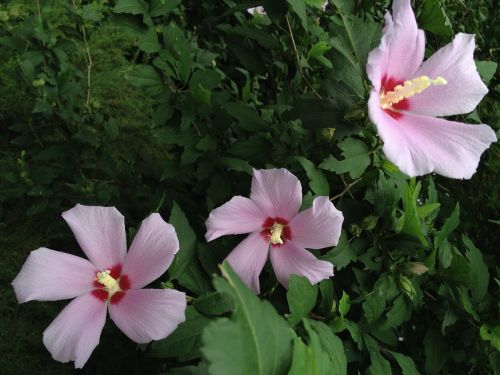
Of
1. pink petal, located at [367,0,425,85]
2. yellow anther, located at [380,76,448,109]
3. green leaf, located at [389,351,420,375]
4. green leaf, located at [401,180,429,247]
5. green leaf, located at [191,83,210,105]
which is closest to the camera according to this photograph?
pink petal, located at [367,0,425,85]

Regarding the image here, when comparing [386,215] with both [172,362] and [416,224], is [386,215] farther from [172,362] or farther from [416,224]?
[172,362]

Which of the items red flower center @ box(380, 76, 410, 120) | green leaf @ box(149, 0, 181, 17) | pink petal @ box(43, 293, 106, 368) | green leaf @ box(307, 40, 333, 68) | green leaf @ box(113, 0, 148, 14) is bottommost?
pink petal @ box(43, 293, 106, 368)

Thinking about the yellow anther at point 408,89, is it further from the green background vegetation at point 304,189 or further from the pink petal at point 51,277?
the pink petal at point 51,277

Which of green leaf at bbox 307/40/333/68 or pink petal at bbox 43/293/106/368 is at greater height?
green leaf at bbox 307/40/333/68

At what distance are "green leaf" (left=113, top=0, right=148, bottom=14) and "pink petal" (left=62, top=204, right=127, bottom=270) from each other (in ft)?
1.36

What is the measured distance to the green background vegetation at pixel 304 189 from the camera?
2.97ft

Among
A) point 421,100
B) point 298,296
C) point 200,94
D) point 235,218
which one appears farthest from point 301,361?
point 200,94

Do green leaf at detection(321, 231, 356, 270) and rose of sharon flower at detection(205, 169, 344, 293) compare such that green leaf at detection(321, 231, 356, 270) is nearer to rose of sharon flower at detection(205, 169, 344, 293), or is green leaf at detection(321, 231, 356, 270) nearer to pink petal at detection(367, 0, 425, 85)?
rose of sharon flower at detection(205, 169, 344, 293)

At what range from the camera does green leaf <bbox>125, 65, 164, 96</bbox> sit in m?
1.15

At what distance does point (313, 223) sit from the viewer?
36.5 inches

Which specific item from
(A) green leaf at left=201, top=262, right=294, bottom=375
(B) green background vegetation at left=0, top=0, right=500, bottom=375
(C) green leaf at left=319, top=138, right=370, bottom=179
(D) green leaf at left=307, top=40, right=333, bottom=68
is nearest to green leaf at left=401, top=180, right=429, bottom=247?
(B) green background vegetation at left=0, top=0, right=500, bottom=375

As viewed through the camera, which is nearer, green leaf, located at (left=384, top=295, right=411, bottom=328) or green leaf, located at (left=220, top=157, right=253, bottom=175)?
green leaf, located at (left=384, top=295, right=411, bottom=328)

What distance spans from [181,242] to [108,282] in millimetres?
161

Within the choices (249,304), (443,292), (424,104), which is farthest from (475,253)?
(249,304)
